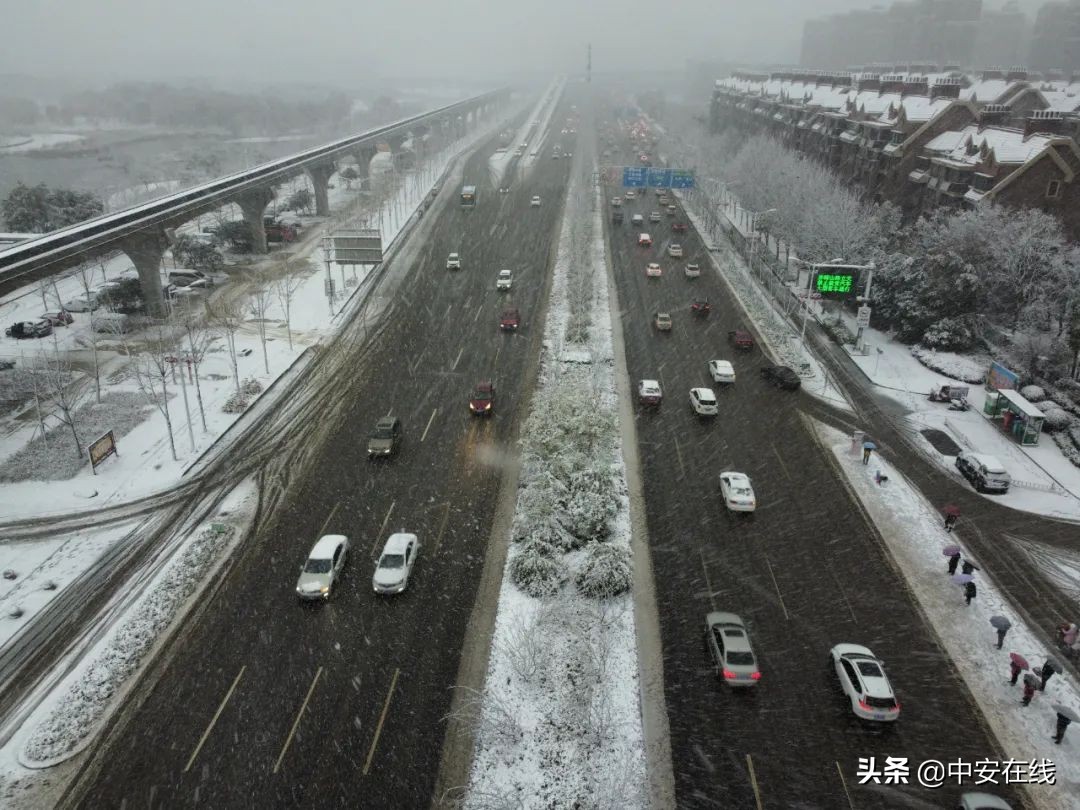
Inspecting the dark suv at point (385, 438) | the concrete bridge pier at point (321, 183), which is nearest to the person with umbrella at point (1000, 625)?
the dark suv at point (385, 438)

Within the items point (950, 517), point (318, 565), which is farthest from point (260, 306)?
point (950, 517)

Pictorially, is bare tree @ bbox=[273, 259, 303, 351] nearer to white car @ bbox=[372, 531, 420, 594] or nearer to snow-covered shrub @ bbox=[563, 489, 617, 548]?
white car @ bbox=[372, 531, 420, 594]

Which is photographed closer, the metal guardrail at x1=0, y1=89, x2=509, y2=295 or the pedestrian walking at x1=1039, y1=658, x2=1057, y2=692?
the pedestrian walking at x1=1039, y1=658, x2=1057, y2=692

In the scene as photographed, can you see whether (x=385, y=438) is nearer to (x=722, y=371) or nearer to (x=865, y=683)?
(x=722, y=371)

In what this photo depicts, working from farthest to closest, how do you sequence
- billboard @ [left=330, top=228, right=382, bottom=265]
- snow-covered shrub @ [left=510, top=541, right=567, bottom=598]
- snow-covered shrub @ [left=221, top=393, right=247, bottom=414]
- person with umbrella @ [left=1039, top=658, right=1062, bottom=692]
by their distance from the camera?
billboard @ [left=330, top=228, right=382, bottom=265]
snow-covered shrub @ [left=221, top=393, right=247, bottom=414]
snow-covered shrub @ [left=510, top=541, right=567, bottom=598]
person with umbrella @ [left=1039, top=658, right=1062, bottom=692]

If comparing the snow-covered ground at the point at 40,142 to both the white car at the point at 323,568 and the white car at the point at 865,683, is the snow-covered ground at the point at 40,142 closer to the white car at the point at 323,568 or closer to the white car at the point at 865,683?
the white car at the point at 323,568

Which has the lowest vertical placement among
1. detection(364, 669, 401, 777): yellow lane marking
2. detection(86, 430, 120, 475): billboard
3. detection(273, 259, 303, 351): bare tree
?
detection(364, 669, 401, 777): yellow lane marking

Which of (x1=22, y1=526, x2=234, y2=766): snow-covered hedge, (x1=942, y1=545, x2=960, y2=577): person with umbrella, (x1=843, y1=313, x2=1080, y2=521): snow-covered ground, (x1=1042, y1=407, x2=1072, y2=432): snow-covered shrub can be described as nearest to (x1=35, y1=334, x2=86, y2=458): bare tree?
(x1=22, y1=526, x2=234, y2=766): snow-covered hedge
